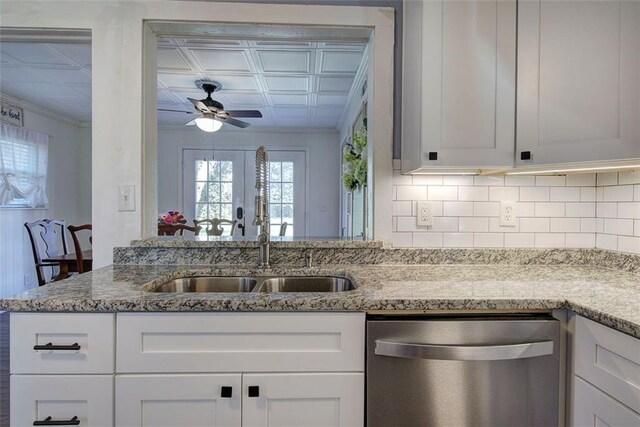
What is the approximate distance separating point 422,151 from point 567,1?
0.72 m

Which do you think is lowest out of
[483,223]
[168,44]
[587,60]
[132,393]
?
[132,393]

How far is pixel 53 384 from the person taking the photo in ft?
3.40

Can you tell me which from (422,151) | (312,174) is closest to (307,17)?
(422,151)

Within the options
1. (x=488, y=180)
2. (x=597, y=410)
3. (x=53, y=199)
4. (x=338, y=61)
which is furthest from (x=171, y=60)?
(x=597, y=410)

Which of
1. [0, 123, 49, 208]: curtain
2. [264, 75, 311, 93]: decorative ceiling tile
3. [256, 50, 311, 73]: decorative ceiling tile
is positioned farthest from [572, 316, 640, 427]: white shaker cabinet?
[0, 123, 49, 208]: curtain

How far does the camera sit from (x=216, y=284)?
5.02 feet

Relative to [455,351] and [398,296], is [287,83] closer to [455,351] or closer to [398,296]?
[398,296]

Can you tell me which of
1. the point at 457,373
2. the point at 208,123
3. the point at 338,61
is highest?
the point at 338,61

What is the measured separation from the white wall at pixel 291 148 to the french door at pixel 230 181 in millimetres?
108

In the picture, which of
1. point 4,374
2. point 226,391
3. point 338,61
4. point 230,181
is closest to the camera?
→ point 226,391

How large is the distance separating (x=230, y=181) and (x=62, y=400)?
4.77 m

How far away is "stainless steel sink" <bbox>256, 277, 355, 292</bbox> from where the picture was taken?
152 cm

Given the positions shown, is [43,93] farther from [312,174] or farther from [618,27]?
[618,27]

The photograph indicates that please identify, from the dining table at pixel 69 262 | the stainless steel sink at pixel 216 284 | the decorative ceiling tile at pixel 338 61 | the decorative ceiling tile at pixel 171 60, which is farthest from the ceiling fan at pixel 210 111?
the stainless steel sink at pixel 216 284
